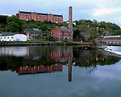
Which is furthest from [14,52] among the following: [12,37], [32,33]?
[32,33]

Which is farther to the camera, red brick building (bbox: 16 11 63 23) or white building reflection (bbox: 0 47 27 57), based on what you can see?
red brick building (bbox: 16 11 63 23)

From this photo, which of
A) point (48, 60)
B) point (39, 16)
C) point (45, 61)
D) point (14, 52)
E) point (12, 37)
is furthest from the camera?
point (39, 16)

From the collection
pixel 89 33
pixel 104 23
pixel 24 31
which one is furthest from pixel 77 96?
pixel 104 23

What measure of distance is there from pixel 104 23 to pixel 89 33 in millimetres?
44144

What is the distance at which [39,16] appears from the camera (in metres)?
91.1

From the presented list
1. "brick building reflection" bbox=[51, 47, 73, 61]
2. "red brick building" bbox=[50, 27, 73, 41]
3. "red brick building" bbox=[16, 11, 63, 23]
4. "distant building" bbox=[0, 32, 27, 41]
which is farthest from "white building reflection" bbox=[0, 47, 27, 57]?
"red brick building" bbox=[16, 11, 63, 23]

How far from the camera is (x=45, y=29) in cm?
7494

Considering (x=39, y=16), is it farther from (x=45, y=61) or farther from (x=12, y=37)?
(x=45, y=61)

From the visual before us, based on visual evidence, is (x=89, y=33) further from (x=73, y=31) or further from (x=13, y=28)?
(x=13, y=28)

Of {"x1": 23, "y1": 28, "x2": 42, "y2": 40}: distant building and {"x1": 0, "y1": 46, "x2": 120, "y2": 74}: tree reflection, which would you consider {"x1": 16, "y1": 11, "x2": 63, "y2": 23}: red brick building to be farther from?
{"x1": 0, "y1": 46, "x2": 120, "y2": 74}: tree reflection

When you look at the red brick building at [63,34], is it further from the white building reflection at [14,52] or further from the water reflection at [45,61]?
the water reflection at [45,61]

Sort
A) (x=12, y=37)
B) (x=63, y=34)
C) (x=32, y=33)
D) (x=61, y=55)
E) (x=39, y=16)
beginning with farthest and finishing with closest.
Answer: (x=39, y=16), (x=63, y=34), (x=32, y=33), (x=12, y=37), (x=61, y=55)

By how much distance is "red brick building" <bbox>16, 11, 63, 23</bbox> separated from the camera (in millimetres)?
87262

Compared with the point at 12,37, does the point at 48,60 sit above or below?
below
